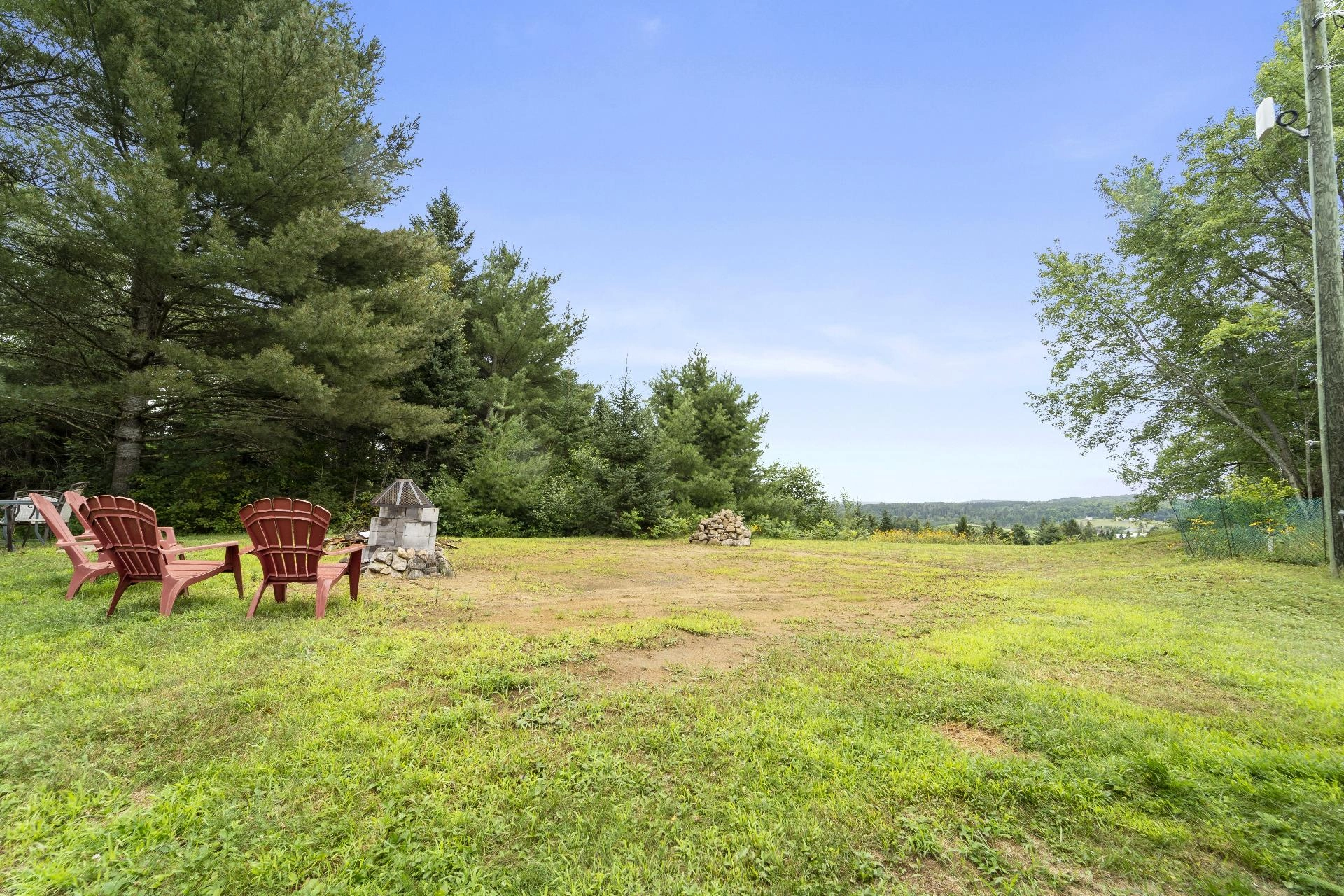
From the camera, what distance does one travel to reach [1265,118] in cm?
682

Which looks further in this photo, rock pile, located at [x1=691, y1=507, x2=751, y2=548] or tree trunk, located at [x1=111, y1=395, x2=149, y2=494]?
rock pile, located at [x1=691, y1=507, x2=751, y2=548]

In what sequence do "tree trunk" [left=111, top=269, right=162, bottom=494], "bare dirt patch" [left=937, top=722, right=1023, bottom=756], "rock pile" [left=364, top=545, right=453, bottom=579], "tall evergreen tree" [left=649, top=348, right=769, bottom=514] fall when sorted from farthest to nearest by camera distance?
"tall evergreen tree" [left=649, top=348, right=769, bottom=514], "tree trunk" [left=111, top=269, right=162, bottom=494], "rock pile" [left=364, top=545, right=453, bottom=579], "bare dirt patch" [left=937, top=722, right=1023, bottom=756]

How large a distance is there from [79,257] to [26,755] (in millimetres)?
11868

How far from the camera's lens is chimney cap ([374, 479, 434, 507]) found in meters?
7.48

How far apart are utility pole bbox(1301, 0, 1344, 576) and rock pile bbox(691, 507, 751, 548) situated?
33.4 feet

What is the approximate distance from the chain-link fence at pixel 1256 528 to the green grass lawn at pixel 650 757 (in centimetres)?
642

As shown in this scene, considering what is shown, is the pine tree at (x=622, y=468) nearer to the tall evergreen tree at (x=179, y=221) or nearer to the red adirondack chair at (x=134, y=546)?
the tall evergreen tree at (x=179, y=221)

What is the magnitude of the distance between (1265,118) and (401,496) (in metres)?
12.7

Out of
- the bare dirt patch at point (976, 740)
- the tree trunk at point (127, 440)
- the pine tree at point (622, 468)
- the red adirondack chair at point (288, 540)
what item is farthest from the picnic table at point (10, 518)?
the bare dirt patch at point (976, 740)

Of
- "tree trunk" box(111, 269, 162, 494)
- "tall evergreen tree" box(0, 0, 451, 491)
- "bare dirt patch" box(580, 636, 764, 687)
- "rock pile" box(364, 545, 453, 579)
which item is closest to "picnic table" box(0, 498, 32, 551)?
"tall evergreen tree" box(0, 0, 451, 491)

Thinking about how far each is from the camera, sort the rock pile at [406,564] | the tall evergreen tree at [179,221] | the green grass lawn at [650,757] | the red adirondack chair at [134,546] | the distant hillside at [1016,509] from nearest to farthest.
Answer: the green grass lawn at [650,757], the red adirondack chair at [134,546], the rock pile at [406,564], the tall evergreen tree at [179,221], the distant hillside at [1016,509]

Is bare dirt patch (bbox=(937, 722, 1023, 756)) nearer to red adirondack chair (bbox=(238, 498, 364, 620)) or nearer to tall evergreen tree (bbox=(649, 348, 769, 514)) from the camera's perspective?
red adirondack chair (bbox=(238, 498, 364, 620))

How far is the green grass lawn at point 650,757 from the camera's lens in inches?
66.8

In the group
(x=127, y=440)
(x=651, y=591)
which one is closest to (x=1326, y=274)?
(x=651, y=591)
